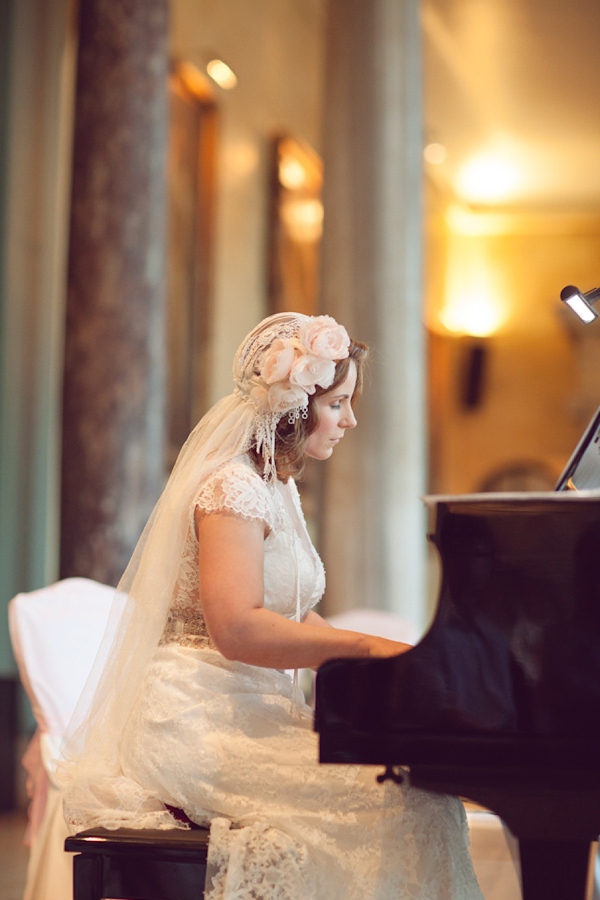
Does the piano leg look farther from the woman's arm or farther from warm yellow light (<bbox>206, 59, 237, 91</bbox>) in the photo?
warm yellow light (<bbox>206, 59, 237, 91</bbox>)

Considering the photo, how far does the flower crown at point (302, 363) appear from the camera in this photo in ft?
6.68

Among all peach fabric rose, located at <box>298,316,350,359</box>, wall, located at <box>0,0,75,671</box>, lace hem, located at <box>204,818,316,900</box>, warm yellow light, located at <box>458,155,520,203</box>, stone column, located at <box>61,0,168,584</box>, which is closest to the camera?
lace hem, located at <box>204,818,316,900</box>

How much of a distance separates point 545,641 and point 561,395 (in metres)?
10.8

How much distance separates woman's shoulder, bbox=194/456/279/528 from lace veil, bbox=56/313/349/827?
0.07 meters

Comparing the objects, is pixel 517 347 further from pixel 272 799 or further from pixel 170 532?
pixel 272 799

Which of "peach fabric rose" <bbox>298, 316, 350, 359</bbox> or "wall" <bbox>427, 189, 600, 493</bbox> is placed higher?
"wall" <bbox>427, 189, 600, 493</bbox>

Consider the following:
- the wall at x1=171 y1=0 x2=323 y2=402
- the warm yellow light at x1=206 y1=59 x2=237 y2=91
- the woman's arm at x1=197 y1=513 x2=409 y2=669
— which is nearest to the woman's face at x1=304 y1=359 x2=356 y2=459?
the woman's arm at x1=197 y1=513 x2=409 y2=669

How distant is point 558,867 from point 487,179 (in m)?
10.1

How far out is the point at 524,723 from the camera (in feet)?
5.30

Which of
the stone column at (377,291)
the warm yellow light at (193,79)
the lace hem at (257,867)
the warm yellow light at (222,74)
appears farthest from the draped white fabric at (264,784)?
the warm yellow light at (222,74)

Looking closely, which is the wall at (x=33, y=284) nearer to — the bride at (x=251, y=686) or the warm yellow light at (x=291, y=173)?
the bride at (x=251, y=686)

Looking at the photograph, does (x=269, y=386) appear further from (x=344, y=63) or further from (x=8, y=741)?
(x=344, y=63)

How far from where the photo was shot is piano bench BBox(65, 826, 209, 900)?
1860 mm

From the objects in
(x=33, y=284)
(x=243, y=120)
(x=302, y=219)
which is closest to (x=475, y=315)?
(x=302, y=219)
